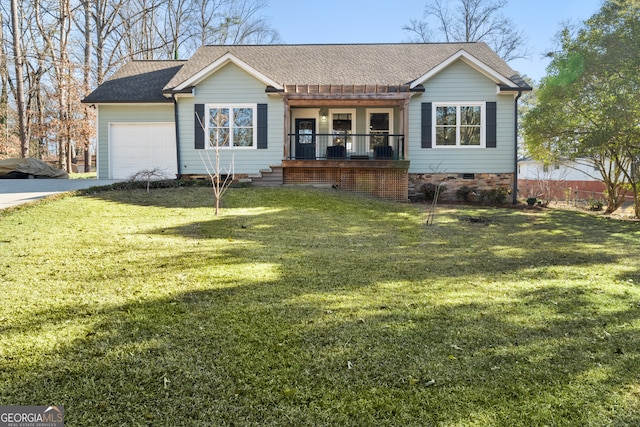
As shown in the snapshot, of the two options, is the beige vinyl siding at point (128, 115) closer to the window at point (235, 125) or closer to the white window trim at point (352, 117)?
the window at point (235, 125)

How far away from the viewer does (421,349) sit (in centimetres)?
292

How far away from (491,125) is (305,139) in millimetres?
6242

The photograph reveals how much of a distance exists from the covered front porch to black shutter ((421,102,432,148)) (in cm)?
69

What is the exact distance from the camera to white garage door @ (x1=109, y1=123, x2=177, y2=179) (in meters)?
14.5

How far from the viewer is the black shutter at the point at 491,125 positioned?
1320 centimetres

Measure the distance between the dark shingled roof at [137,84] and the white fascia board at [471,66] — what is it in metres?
8.48

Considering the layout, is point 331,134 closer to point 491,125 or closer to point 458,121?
point 458,121

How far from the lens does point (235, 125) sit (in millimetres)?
13500

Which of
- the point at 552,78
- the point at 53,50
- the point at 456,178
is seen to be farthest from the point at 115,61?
the point at 552,78

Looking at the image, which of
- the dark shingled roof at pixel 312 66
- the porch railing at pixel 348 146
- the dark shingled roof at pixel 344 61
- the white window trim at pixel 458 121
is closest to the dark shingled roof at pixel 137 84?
the dark shingled roof at pixel 312 66

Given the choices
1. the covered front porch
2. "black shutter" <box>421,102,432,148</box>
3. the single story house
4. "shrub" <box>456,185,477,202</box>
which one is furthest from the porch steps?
"shrub" <box>456,185,477,202</box>

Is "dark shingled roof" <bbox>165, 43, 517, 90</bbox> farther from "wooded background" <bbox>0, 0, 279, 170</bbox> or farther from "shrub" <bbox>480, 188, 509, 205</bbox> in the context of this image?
"wooded background" <bbox>0, 0, 279, 170</bbox>

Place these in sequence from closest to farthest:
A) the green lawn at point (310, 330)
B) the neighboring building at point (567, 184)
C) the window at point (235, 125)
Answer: the green lawn at point (310, 330), the window at point (235, 125), the neighboring building at point (567, 184)

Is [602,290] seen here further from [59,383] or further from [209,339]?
[59,383]
